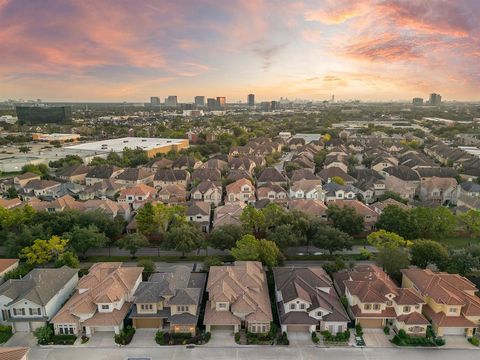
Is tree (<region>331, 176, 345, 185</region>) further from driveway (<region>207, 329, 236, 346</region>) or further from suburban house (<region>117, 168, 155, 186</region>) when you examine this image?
driveway (<region>207, 329, 236, 346</region>)

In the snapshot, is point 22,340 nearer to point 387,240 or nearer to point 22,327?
point 22,327

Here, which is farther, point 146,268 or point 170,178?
point 170,178

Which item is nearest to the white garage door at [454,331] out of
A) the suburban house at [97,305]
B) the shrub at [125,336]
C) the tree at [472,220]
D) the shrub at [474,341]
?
the shrub at [474,341]

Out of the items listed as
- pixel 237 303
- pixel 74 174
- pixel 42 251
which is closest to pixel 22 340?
pixel 42 251

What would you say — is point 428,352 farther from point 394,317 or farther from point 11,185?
point 11,185

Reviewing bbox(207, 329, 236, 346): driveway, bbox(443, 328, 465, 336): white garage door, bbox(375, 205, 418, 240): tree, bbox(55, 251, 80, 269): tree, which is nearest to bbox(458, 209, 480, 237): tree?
bbox(375, 205, 418, 240): tree

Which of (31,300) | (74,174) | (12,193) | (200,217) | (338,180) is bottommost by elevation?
(12,193)

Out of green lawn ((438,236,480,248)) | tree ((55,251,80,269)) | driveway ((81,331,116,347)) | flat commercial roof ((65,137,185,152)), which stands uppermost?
flat commercial roof ((65,137,185,152))

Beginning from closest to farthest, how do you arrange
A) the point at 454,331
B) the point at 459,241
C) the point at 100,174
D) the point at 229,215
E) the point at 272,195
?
the point at 454,331 → the point at 459,241 → the point at 229,215 → the point at 272,195 → the point at 100,174

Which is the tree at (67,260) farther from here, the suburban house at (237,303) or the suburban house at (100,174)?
the suburban house at (100,174)
